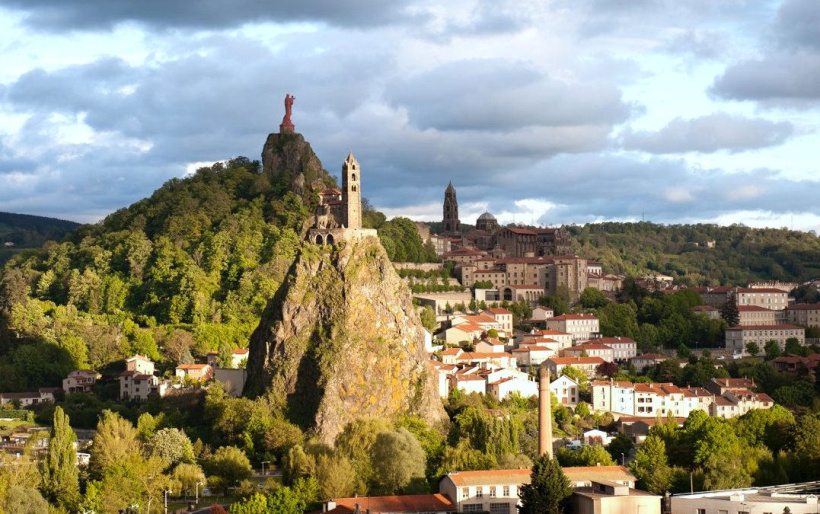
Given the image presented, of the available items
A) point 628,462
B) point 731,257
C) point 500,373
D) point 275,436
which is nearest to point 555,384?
point 500,373

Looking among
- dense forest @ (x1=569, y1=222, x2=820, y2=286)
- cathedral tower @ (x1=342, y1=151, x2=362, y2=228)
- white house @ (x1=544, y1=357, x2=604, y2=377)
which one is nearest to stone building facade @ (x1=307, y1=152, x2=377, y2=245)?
cathedral tower @ (x1=342, y1=151, x2=362, y2=228)

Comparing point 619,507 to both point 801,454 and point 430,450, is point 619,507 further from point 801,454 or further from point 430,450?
point 430,450

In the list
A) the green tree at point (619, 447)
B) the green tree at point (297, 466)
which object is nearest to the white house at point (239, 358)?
the green tree at point (297, 466)

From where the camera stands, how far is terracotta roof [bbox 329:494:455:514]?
56562 millimetres

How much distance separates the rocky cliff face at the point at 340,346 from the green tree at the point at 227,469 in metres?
8.03

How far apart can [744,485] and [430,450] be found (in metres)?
17.8

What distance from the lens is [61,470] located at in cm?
6119

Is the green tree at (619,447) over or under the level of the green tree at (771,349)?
under

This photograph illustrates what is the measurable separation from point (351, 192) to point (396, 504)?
34214 mm

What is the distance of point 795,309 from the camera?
118125mm

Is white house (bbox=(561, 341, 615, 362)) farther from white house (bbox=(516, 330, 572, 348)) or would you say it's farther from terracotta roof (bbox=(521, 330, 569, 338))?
terracotta roof (bbox=(521, 330, 569, 338))

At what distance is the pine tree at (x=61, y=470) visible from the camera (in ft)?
197

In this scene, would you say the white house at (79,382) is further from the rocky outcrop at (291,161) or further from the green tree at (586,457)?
the green tree at (586,457)

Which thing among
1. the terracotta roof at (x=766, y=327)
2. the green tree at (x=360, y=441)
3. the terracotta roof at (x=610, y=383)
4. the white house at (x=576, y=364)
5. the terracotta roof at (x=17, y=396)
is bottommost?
the green tree at (x=360, y=441)
